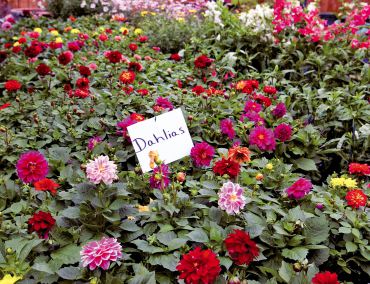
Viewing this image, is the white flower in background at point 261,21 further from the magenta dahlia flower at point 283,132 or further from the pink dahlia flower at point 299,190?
the pink dahlia flower at point 299,190

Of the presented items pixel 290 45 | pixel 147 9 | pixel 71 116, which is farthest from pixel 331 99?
pixel 147 9

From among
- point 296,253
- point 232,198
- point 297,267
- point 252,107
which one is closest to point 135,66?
point 252,107

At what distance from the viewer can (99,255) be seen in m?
1.27

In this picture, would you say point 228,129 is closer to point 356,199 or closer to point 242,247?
point 356,199

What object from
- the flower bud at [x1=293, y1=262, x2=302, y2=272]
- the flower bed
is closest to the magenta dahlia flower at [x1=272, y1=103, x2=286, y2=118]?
the flower bed

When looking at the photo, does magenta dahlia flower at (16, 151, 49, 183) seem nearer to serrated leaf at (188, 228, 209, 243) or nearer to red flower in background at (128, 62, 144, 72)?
serrated leaf at (188, 228, 209, 243)

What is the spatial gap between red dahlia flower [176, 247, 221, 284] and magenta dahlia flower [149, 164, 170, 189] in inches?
19.2

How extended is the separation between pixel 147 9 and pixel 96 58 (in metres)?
2.83

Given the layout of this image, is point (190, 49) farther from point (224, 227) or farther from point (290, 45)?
point (224, 227)

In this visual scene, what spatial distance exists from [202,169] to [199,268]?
2.85ft

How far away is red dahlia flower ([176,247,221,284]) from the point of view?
1.16 metres

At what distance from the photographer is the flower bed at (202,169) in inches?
55.9

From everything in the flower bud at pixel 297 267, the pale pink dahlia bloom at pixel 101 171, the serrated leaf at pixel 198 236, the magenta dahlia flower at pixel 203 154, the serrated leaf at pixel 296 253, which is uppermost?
the pale pink dahlia bloom at pixel 101 171

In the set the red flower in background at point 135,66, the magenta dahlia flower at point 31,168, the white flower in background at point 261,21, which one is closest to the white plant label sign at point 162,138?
the magenta dahlia flower at point 31,168
